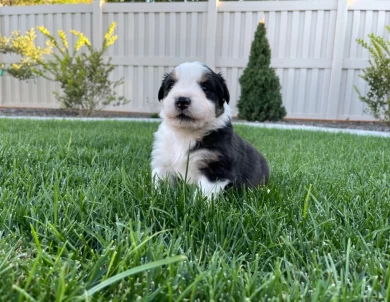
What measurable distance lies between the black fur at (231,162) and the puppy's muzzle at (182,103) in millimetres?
284

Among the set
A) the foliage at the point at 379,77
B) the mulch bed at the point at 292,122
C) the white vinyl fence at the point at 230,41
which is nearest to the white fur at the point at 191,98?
the foliage at the point at 379,77

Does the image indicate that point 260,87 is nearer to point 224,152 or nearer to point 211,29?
point 211,29

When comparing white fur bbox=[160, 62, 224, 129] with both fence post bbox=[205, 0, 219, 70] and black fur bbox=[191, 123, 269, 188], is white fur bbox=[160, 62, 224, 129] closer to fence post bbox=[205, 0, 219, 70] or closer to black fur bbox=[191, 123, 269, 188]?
black fur bbox=[191, 123, 269, 188]

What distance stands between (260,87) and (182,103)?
654cm

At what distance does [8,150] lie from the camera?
9.84 ft

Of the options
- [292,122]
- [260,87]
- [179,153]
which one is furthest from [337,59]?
[179,153]

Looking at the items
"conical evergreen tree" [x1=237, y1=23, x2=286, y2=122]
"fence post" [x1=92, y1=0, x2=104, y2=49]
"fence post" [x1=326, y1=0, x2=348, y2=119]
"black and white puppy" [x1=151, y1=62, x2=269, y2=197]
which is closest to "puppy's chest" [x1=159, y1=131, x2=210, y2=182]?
"black and white puppy" [x1=151, y1=62, x2=269, y2=197]

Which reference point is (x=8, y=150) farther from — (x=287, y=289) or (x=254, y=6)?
(x=254, y=6)

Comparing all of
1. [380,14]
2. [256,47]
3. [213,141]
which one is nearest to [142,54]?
[256,47]

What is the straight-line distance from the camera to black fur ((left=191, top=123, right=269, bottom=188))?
7.85 feet

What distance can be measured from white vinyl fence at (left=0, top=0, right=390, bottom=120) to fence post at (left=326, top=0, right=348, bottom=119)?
0.02m

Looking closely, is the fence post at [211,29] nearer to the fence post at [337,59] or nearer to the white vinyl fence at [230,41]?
the white vinyl fence at [230,41]

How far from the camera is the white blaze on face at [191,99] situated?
7.88 ft

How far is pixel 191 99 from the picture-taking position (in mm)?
2389
